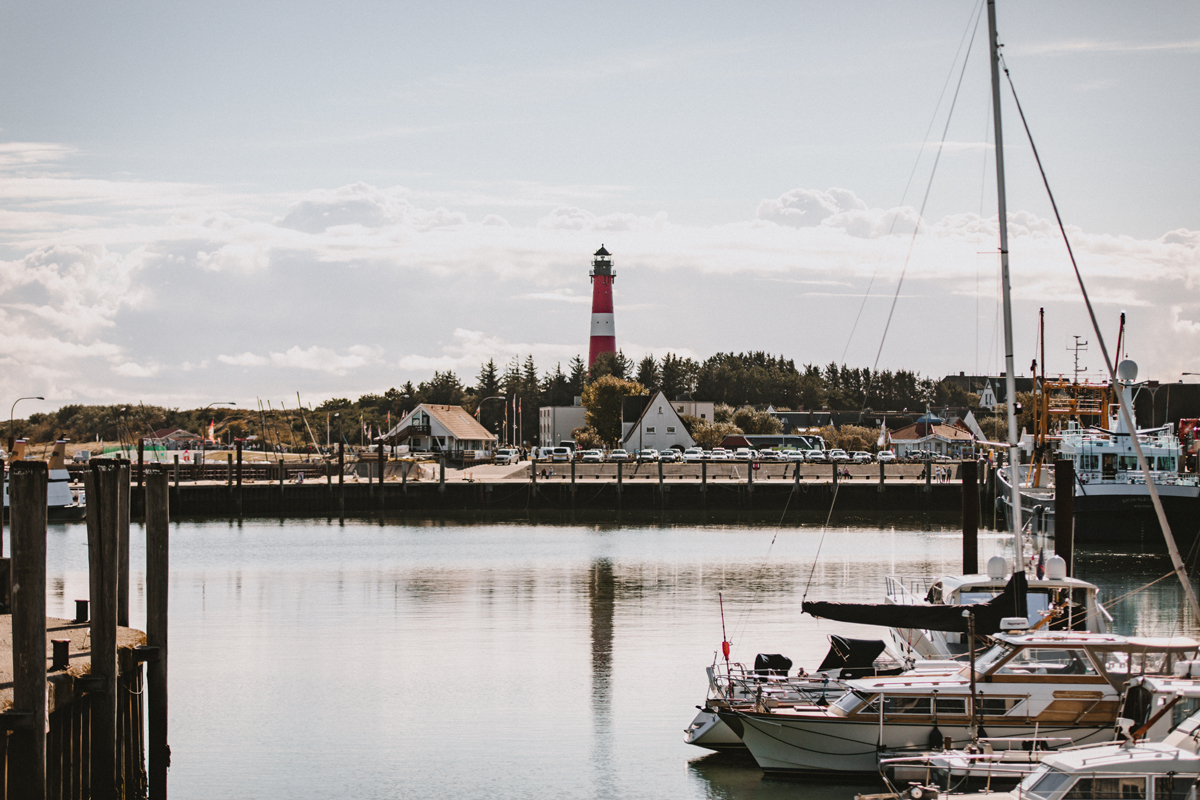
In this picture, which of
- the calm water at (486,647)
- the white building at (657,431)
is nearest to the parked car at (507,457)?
the white building at (657,431)

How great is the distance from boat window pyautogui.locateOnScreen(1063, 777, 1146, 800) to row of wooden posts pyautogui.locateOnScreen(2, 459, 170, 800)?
12400 mm

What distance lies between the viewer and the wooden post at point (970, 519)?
33.0 m

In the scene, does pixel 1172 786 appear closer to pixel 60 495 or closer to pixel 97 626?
pixel 97 626

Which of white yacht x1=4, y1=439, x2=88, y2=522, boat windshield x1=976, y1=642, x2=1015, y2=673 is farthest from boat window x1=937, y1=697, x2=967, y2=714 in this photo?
white yacht x1=4, y1=439, x2=88, y2=522

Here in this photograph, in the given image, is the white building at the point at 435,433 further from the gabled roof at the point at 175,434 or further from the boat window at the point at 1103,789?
the boat window at the point at 1103,789

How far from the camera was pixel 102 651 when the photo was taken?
15.6 m

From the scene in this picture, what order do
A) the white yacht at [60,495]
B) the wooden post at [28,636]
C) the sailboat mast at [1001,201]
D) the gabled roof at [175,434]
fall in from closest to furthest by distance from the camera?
the wooden post at [28,636]
the sailboat mast at [1001,201]
the white yacht at [60,495]
the gabled roof at [175,434]

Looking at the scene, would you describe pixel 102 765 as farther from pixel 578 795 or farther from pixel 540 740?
pixel 540 740

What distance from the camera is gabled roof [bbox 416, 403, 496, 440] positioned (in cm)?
12544

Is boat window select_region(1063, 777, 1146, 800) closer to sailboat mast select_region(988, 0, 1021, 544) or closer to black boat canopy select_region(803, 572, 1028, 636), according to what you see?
black boat canopy select_region(803, 572, 1028, 636)

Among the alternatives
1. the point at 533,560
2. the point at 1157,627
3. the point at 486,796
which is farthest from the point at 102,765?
the point at 533,560

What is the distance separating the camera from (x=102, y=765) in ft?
52.1

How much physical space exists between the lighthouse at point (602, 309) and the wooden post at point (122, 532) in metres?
113

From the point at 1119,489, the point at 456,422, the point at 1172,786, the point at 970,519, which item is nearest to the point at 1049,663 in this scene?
the point at 1172,786
